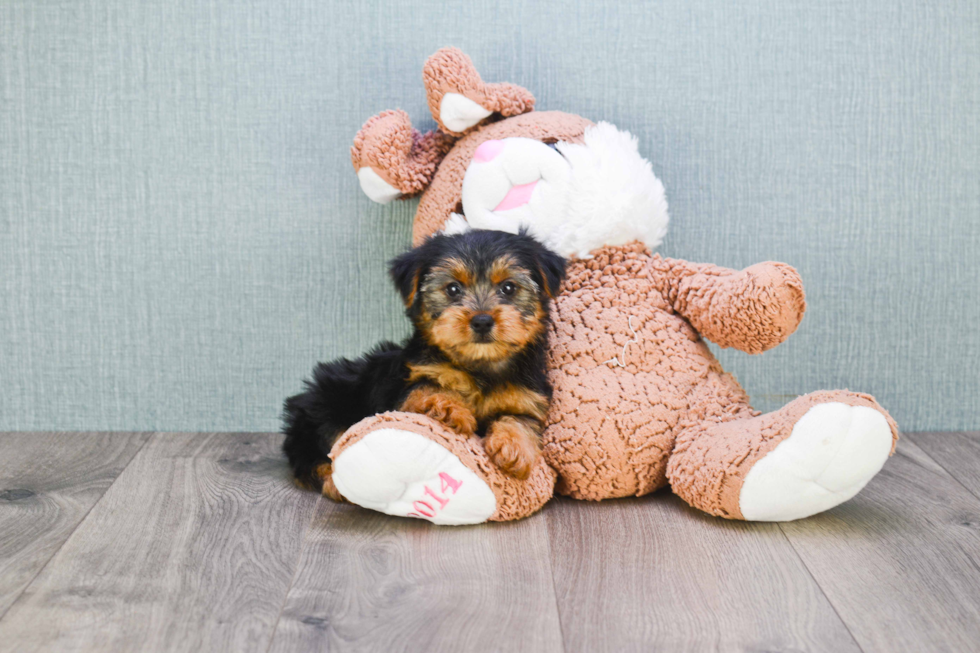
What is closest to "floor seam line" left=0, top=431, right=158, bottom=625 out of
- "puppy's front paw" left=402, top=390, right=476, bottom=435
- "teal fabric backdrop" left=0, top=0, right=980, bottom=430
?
"teal fabric backdrop" left=0, top=0, right=980, bottom=430

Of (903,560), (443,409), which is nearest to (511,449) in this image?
(443,409)

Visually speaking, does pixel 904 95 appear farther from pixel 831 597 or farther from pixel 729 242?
pixel 831 597

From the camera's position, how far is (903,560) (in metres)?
1.77

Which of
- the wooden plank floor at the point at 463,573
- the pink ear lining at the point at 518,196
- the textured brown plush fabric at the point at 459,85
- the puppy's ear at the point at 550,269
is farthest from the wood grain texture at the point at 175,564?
the textured brown plush fabric at the point at 459,85

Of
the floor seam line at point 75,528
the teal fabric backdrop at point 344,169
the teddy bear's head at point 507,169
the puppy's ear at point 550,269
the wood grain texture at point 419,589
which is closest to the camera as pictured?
the wood grain texture at point 419,589

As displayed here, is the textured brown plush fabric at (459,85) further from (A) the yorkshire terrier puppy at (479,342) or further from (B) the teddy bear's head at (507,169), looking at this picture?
(A) the yorkshire terrier puppy at (479,342)

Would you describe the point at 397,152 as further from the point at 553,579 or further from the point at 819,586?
the point at 819,586

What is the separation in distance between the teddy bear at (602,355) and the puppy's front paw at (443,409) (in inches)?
1.3

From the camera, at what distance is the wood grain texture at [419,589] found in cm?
145

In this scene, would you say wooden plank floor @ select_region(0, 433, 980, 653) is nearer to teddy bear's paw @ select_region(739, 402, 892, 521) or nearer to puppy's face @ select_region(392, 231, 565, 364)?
teddy bear's paw @ select_region(739, 402, 892, 521)

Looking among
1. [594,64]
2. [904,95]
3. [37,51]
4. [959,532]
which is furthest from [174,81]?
[959,532]

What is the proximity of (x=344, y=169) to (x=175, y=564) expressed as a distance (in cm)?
133

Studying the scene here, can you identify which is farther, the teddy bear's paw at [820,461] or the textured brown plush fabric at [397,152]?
the textured brown plush fabric at [397,152]

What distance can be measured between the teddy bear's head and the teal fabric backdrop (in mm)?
264
